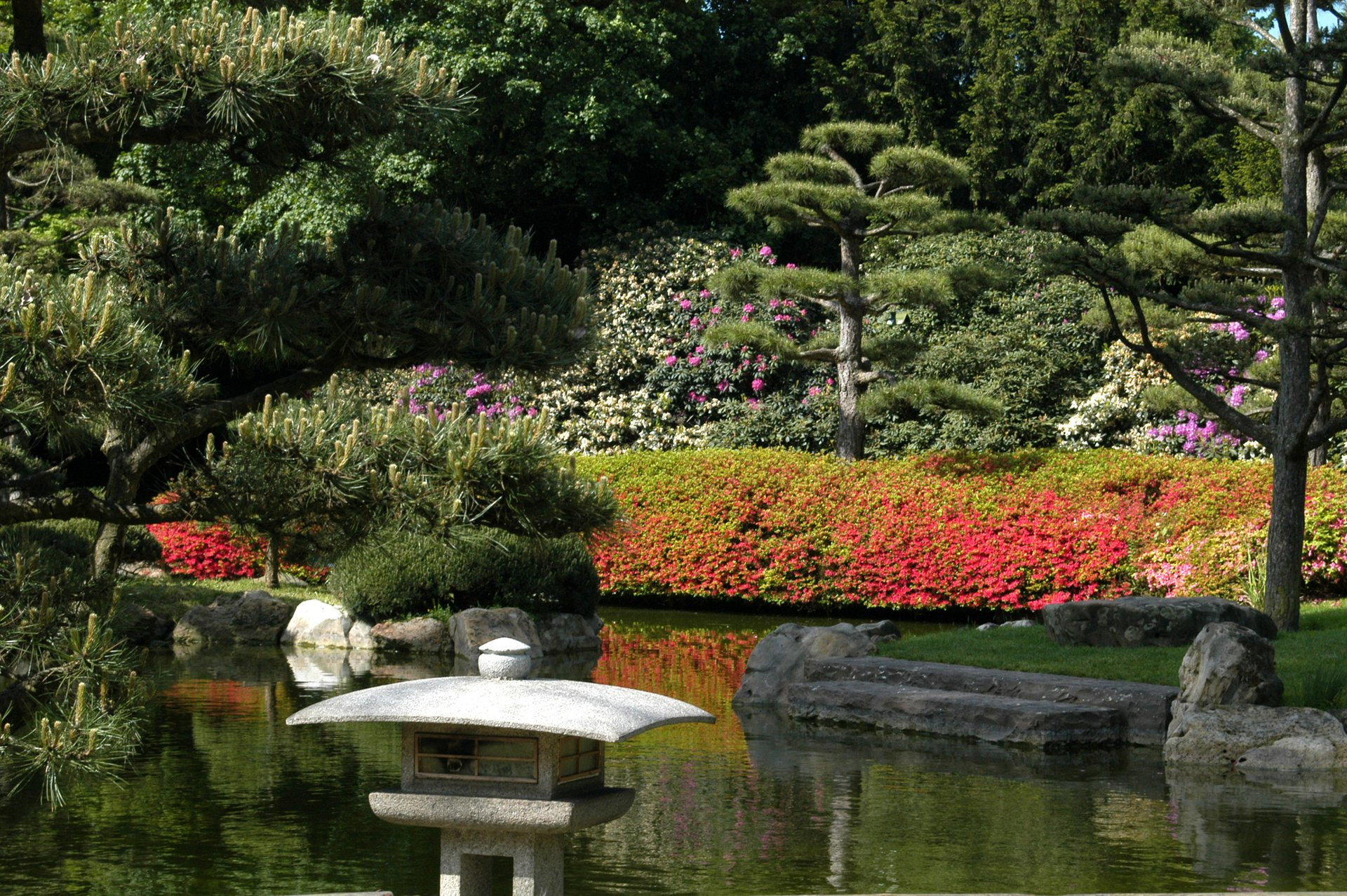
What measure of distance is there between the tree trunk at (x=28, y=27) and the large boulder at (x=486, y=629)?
7.69 metres

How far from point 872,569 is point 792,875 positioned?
12.0 metres

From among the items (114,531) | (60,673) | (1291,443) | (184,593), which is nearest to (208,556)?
(184,593)

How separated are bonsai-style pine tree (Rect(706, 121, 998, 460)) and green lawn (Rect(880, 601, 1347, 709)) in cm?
555

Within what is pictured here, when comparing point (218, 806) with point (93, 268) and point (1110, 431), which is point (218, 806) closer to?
point (93, 268)

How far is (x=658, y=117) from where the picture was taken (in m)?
25.5

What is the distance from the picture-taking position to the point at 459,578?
15383 mm

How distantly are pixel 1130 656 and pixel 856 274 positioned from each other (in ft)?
28.6

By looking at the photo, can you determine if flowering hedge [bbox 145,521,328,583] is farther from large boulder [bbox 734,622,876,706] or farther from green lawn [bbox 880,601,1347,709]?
green lawn [bbox 880,601,1347,709]

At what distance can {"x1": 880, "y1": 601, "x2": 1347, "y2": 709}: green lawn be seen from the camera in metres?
9.91

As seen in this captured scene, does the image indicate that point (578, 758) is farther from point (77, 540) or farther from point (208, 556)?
point (208, 556)

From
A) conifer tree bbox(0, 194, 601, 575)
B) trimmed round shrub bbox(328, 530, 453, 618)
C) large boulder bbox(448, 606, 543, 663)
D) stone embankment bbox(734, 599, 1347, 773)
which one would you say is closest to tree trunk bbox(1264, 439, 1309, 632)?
stone embankment bbox(734, 599, 1347, 773)

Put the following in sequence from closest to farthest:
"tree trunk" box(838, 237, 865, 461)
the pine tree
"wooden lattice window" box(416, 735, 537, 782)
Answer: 1. "wooden lattice window" box(416, 735, 537, 782)
2. the pine tree
3. "tree trunk" box(838, 237, 865, 461)

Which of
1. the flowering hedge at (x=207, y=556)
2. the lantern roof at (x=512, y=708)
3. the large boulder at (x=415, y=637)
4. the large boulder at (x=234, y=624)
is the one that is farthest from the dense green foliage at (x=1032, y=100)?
the lantern roof at (x=512, y=708)

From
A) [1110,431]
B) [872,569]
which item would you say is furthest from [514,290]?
[1110,431]
